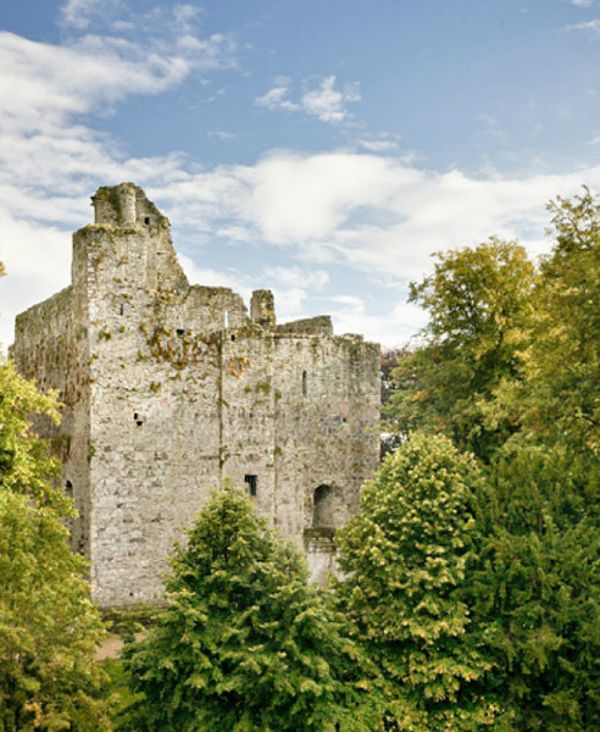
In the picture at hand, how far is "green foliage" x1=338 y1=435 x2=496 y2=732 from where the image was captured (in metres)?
15.4

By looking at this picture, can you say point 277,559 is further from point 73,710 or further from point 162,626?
point 73,710

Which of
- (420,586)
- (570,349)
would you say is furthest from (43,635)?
(570,349)

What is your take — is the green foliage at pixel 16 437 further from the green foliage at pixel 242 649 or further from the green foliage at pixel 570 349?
the green foliage at pixel 570 349

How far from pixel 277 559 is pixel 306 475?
48.6ft

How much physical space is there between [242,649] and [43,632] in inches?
138

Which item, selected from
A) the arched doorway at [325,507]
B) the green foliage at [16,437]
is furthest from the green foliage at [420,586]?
the arched doorway at [325,507]

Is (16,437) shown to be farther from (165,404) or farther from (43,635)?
(165,404)

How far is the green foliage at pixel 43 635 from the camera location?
1247 centimetres

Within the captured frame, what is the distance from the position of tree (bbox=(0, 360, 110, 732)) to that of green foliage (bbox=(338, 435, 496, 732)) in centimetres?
544

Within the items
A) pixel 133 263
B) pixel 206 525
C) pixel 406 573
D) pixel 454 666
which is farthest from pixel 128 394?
pixel 454 666

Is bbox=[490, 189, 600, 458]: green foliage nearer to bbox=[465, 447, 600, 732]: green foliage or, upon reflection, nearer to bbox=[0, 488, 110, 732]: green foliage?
bbox=[465, 447, 600, 732]: green foliage

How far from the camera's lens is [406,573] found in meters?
16.2

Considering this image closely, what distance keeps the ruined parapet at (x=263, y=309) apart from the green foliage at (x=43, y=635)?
1665 cm

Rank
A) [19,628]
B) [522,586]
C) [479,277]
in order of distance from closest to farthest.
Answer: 1. [19,628]
2. [522,586]
3. [479,277]
